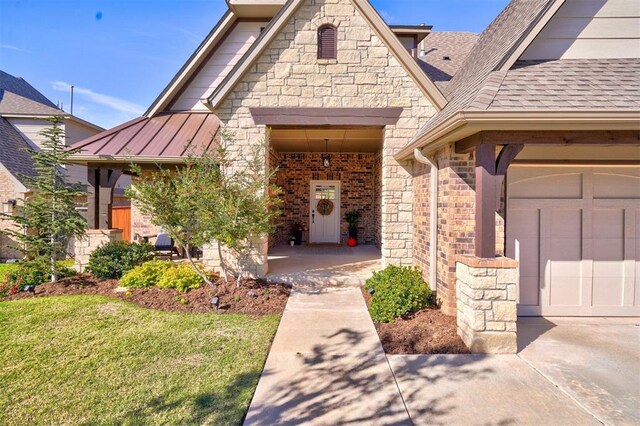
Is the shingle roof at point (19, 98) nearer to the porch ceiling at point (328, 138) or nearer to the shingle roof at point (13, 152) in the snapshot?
the shingle roof at point (13, 152)

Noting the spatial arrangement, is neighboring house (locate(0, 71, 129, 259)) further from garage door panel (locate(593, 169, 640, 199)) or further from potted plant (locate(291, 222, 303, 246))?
garage door panel (locate(593, 169, 640, 199))

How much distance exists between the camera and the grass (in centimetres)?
281

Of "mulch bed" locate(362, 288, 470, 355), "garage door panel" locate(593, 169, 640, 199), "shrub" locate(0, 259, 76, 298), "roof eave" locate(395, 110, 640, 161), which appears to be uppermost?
"roof eave" locate(395, 110, 640, 161)

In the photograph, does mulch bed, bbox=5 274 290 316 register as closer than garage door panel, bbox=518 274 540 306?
No

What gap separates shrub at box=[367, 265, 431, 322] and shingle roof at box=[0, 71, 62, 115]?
49.7ft

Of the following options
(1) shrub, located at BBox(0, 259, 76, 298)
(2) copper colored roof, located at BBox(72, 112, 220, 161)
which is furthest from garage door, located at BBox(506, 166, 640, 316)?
(1) shrub, located at BBox(0, 259, 76, 298)

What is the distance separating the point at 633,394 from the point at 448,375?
5.54 ft

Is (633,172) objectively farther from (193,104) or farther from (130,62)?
(130,62)

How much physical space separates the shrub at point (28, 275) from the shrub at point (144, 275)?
1.65 meters

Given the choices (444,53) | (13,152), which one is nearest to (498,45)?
(444,53)

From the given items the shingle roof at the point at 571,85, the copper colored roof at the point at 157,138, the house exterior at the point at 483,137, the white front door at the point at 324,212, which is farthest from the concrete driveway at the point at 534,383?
the white front door at the point at 324,212

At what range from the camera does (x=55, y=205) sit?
6.64 meters

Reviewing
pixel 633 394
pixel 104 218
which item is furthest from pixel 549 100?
pixel 104 218

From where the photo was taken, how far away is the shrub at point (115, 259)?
6.84 meters
